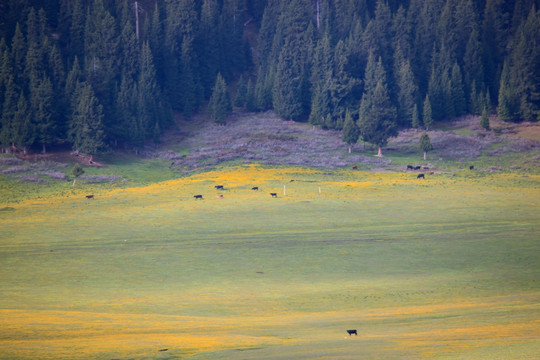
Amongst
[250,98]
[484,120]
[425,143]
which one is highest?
[250,98]

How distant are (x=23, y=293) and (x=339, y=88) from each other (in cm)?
8769

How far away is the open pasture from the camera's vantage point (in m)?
30.8

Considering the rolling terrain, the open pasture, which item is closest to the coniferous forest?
the rolling terrain

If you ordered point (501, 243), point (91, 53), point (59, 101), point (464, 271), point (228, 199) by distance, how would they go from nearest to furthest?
point (464, 271) < point (501, 243) < point (228, 199) < point (59, 101) < point (91, 53)

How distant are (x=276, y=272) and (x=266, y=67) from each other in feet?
328

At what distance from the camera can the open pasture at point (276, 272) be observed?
101 ft

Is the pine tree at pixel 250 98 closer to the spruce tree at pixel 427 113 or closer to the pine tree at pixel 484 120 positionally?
the spruce tree at pixel 427 113

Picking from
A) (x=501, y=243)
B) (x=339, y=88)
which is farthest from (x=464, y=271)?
(x=339, y=88)

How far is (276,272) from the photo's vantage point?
47812 millimetres

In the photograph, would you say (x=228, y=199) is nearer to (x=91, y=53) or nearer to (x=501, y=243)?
(x=501, y=243)

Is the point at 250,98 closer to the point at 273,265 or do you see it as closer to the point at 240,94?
the point at 240,94

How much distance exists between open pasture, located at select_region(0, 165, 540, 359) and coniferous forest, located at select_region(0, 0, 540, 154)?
81.7 ft

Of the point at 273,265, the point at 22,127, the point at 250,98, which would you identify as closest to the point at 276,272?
the point at 273,265

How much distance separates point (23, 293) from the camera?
138 feet
